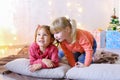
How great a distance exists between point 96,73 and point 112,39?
5.22 feet

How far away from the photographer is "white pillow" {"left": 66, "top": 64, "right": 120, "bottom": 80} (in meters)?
1.59

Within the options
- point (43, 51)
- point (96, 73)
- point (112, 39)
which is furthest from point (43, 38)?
point (112, 39)

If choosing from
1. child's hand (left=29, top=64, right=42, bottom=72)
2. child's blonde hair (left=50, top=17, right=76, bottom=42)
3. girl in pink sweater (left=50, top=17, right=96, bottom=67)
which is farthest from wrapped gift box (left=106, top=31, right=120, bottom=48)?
child's hand (left=29, top=64, right=42, bottom=72)

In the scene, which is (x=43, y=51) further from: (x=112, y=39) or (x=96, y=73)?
(x=112, y=39)

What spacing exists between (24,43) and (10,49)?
216 millimetres

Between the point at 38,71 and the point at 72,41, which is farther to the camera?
the point at 72,41

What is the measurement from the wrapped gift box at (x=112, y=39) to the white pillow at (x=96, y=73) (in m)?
1.47

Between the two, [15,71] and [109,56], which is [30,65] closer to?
[15,71]

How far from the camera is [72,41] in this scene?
192 centimetres

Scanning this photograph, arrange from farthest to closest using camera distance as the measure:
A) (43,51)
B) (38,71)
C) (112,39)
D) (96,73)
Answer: (112,39) → (43,51) → (38,71) → (96,73)

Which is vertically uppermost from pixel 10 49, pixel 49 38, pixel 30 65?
pixel 49 38

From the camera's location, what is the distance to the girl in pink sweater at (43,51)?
1.77m

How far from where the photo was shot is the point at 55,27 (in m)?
1.77

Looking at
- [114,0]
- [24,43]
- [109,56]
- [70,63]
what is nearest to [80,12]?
[114,0]
